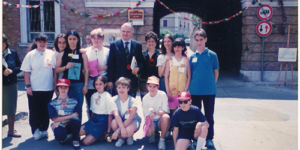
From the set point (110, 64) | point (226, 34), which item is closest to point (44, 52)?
point (110, 64)

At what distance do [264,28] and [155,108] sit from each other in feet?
24.9

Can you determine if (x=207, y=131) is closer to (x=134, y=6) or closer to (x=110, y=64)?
(x=110, y=64)

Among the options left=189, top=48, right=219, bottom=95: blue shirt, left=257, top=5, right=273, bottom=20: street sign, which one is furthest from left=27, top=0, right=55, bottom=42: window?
left=189, top=48, right=219, bottom=95: blue shirt

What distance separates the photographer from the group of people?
4121 millimetres

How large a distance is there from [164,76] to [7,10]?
8631mm

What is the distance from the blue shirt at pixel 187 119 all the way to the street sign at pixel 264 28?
7.49 metres

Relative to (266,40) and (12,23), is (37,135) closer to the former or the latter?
(12,23)

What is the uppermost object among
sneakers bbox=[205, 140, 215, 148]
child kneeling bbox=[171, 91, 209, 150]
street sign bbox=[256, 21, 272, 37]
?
street sign bbox=[256, 21, 272, 37]

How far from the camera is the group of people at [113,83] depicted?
4.12 m

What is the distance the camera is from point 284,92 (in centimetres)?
863

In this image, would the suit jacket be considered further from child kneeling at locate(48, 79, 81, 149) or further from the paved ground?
the paved ground

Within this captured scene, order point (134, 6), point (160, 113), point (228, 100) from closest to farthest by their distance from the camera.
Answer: point (160, 113) → point (228, 100) → point (134, 6)

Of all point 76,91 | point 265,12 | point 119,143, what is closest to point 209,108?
point 119,143

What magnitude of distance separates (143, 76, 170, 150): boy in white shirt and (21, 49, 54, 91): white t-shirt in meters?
1.65
